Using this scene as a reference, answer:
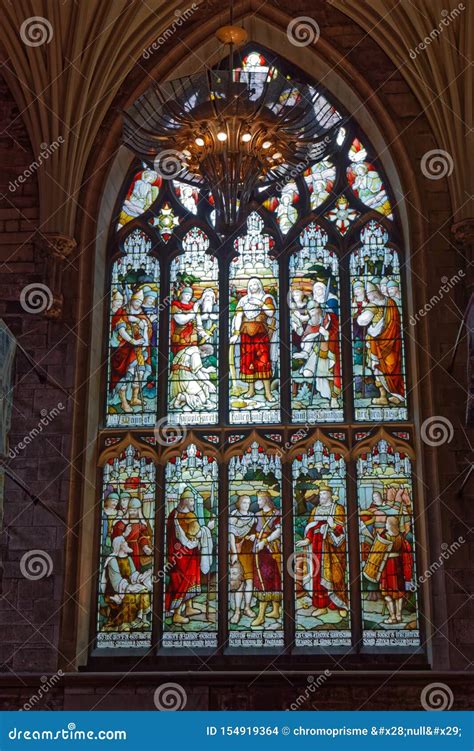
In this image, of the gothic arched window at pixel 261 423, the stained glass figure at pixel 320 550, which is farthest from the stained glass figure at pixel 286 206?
the stained glass figure at pixel 320 550

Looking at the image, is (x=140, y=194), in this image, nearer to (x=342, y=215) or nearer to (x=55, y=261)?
(x=55, y=261)

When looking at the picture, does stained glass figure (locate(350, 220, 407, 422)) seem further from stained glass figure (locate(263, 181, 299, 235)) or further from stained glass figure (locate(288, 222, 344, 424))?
stained glass figure (locate(263, 181, 299, 235))

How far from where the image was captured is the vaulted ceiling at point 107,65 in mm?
11142

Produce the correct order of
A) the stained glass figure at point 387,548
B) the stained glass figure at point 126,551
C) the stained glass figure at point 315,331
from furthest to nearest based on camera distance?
the stained glass figure at point 315,331 < the stained glass figure at point 126,551 < the stained glass figure at point 387,548

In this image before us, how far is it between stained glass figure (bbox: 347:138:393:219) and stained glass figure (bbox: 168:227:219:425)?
174cm

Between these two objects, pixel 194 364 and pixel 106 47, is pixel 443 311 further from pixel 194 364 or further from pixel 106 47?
pixel 106 47

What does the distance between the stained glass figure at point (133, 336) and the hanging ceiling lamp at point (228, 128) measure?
3.53m

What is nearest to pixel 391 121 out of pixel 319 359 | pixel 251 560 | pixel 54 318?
pixel 319 359

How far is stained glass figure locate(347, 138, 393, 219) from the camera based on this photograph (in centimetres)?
1168

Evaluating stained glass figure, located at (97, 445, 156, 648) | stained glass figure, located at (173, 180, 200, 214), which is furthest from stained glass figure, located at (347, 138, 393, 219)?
stained glass figure, located at (97, 445, 156, 648)

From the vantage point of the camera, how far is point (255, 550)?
10438 millimetres

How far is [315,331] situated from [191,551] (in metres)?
2.60

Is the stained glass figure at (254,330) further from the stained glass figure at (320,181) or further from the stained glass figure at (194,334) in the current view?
the stained glass figure at (320,181)

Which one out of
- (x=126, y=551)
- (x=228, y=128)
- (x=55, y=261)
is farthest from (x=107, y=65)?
(x=126, y=551)
